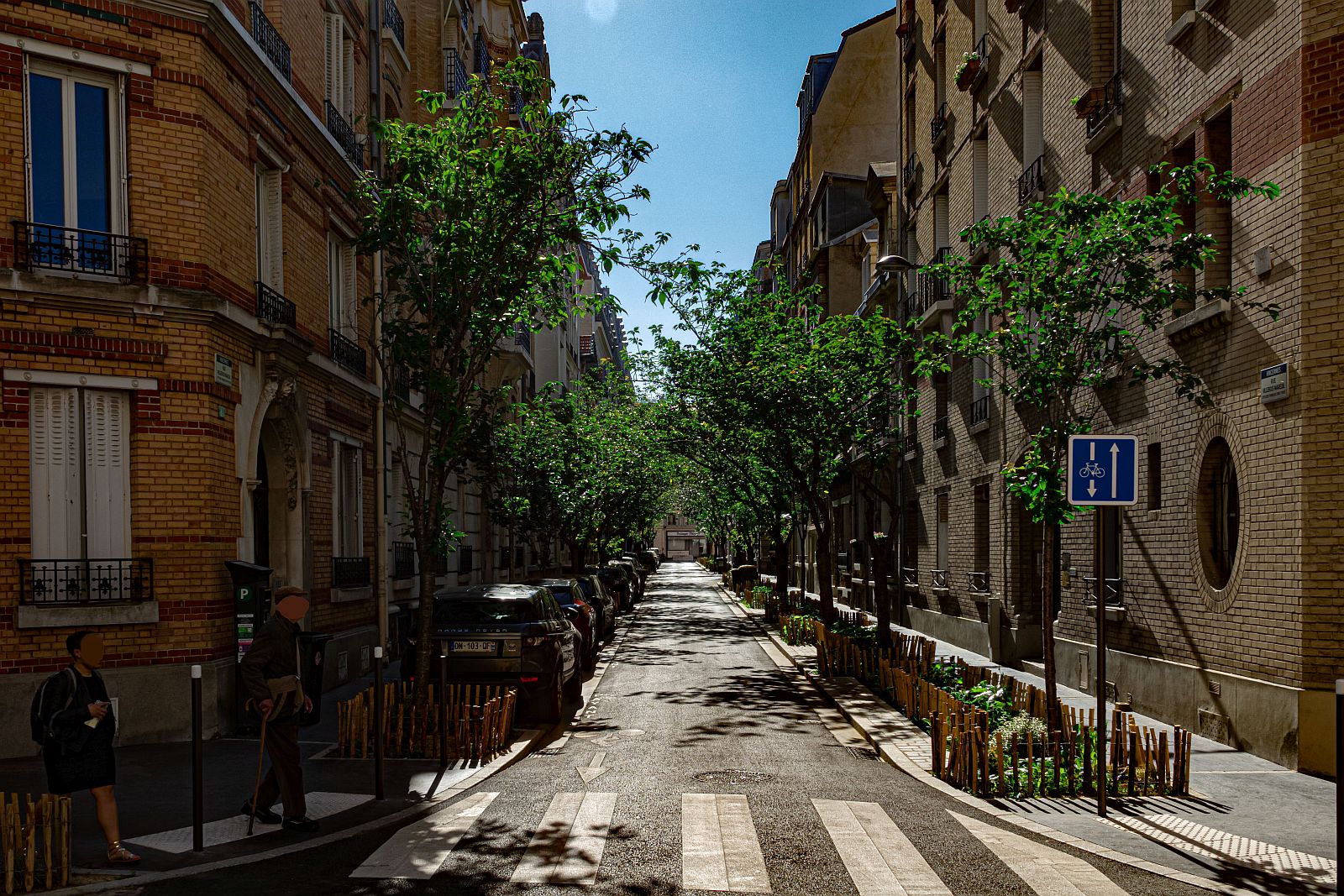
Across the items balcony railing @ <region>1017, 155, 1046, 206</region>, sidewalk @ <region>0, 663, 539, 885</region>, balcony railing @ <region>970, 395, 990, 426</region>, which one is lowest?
sidewalk @ <region>0, 663, 539, 885</region>

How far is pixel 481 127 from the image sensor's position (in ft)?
42.4

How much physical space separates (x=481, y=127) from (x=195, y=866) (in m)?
8.86

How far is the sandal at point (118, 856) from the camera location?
22.7ft

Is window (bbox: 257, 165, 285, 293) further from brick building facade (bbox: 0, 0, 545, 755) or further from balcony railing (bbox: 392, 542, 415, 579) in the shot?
balcony railing (bbox: 392, 542, 415, 579)

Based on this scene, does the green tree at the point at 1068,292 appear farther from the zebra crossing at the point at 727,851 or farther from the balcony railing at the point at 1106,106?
the balcony railing at the point at 1106,106

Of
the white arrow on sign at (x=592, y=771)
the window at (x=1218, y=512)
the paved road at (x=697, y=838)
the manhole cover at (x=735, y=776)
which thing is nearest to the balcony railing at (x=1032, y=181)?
the window at (x=1218, y=512)

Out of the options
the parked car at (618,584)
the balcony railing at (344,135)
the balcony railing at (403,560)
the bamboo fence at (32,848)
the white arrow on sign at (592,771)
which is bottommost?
the parked car at (618,584)

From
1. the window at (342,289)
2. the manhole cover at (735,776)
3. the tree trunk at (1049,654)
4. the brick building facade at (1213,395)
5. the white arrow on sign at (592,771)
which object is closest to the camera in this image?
the manhole cover at (735,776)

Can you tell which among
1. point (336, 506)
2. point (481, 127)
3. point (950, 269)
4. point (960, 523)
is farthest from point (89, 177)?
point (960, 523)

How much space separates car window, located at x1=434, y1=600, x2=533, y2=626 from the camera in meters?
13.2

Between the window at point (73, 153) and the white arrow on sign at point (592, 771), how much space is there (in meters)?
7.79

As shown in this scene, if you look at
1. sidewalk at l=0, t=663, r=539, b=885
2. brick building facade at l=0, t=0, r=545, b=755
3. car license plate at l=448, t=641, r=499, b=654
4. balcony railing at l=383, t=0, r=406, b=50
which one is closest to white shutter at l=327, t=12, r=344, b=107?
balcony railing at l=383, t=0, r=406, b=50

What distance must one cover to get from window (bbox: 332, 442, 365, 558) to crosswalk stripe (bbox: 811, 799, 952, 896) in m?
12.1

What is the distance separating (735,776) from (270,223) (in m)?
10.7
